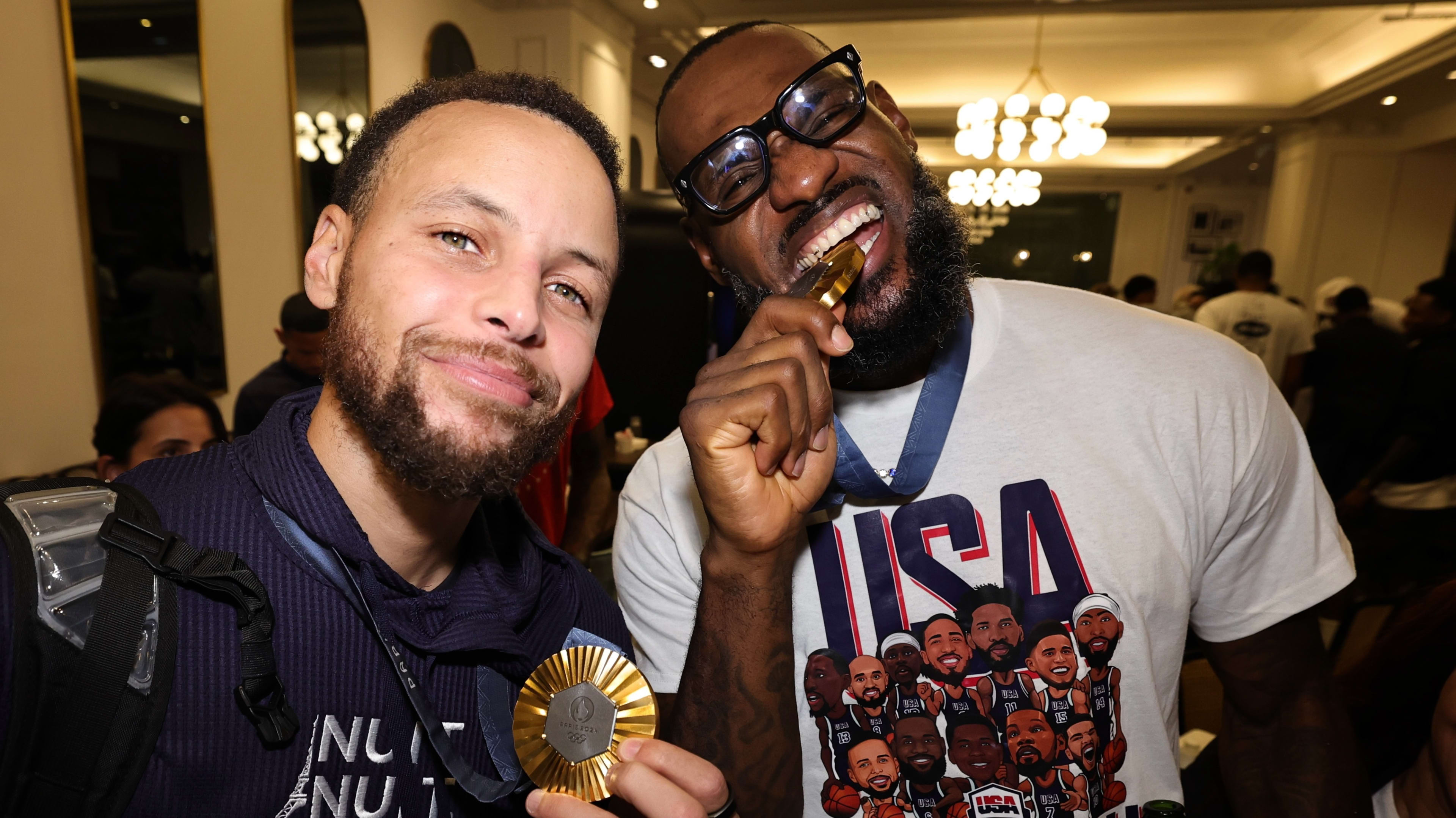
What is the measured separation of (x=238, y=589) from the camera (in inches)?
35.8

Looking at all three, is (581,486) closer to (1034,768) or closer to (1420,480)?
(1034,768)

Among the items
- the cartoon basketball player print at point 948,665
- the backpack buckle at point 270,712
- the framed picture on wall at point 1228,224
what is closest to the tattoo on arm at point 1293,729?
the cartoon basketball player print at point 948,665

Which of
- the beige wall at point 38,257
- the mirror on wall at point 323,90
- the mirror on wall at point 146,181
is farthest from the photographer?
the mirror on wall at point 323,90

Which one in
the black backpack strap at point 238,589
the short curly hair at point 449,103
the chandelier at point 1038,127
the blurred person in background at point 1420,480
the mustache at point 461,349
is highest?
the chandelier at point 1038,127

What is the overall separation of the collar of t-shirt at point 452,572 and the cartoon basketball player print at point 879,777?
559 millimetres

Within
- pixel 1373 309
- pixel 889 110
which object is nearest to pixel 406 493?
pixel 889 110

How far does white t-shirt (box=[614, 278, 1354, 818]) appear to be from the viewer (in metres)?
1.25

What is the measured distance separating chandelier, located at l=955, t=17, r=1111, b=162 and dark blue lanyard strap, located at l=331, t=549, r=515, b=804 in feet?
26.8

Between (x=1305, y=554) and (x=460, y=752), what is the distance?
1.48 m

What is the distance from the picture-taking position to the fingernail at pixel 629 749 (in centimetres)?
87

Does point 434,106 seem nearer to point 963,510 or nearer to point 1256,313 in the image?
point 963,510

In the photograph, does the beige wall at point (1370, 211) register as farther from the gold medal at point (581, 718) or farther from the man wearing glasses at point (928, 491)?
the gold medal at point (581, 718)

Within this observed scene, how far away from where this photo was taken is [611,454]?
16.4ft

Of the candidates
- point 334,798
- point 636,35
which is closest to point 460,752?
point 334,798
